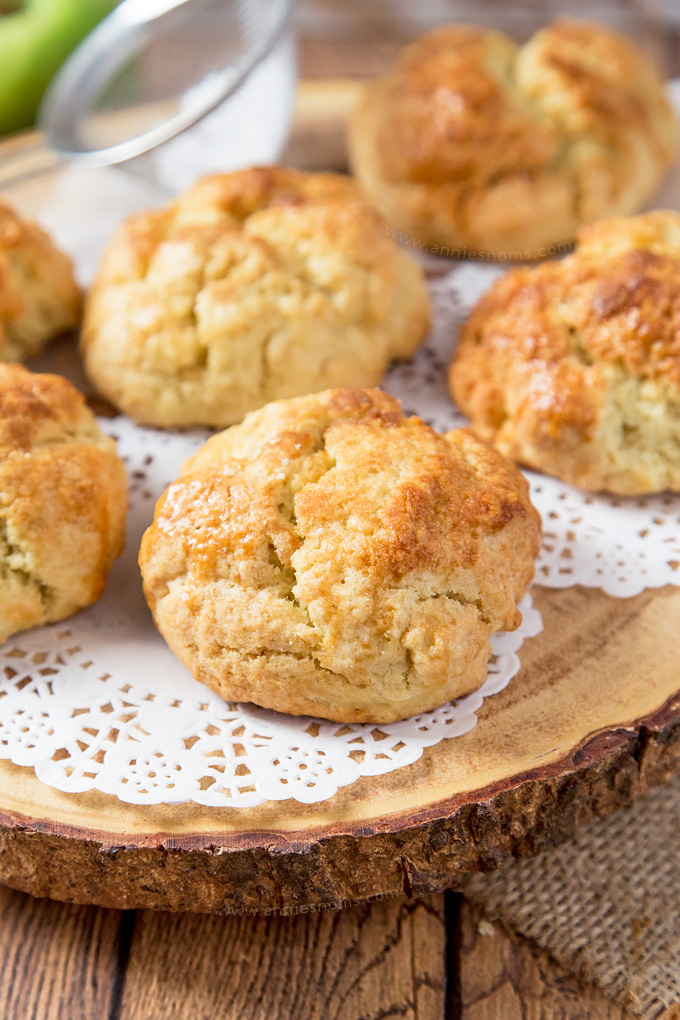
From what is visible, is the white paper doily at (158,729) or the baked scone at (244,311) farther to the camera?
the baked scone at (244,311)

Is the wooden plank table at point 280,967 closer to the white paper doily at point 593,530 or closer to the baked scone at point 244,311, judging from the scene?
the white paper doily at point 593,530

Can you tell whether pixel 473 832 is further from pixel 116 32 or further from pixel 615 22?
pixel 615 22

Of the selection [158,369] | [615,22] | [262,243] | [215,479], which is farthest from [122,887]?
[615,22]

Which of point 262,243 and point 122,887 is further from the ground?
point 262,243

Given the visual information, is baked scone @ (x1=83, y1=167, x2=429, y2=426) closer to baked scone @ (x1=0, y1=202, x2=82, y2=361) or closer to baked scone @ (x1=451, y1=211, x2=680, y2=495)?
baked scone @ (x1=0, y1=202, x2=82, y2=361)

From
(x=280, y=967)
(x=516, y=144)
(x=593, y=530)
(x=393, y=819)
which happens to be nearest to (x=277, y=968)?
(x=280, y=967)

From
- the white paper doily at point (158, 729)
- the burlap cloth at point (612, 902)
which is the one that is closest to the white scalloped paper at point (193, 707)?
the white paper doily at point (158, 729)

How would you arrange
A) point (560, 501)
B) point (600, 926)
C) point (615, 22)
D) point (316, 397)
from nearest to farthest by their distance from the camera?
point (600, 926) < point (316, 397) < point (560, 501) < point (615, 22)
